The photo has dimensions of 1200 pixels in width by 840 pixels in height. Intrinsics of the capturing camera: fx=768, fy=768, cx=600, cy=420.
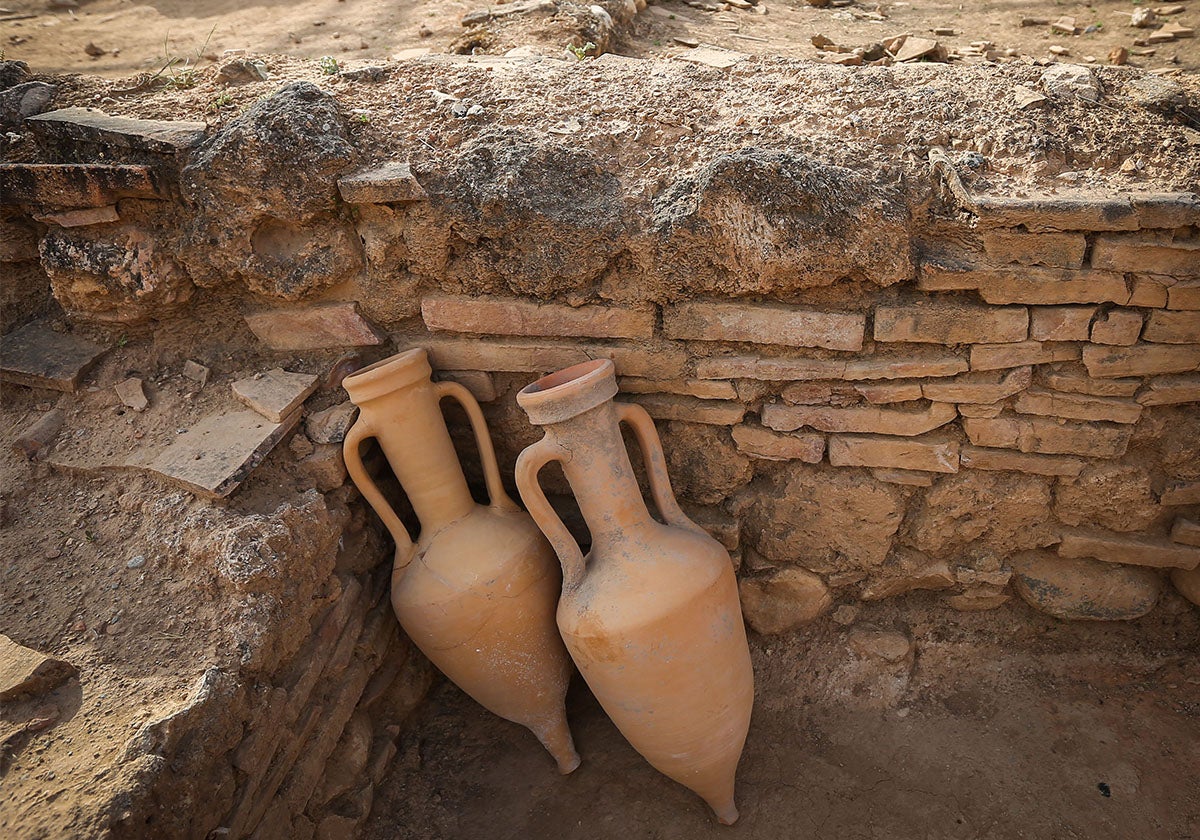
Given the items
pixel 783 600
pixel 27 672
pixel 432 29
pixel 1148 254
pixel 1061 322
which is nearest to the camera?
pixel 27 672

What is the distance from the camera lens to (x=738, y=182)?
2154 millimetres

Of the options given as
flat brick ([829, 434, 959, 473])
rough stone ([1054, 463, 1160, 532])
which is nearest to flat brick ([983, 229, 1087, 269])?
flat brick ([829, 434, 959, 473])

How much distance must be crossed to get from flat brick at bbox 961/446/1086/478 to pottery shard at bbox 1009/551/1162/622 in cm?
36

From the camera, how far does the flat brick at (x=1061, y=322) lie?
6.98 ft

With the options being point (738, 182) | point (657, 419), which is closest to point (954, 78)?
point (738, 182)

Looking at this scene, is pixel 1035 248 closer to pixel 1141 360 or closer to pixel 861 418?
pixel 1141 360

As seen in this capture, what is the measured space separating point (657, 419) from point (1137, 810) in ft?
6.11

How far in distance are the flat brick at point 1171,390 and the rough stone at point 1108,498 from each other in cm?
24

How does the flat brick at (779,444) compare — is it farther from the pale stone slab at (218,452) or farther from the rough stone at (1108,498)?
the pale stone slab at (218,452)

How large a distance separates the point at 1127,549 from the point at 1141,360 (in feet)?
2.16

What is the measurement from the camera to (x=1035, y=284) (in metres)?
2.11

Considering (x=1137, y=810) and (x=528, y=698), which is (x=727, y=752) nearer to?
(x=528, y=698)

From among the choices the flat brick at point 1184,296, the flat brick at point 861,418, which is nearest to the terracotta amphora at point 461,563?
the flat brick at point 861,418

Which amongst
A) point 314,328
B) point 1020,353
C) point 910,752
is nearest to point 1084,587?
point 910,752
